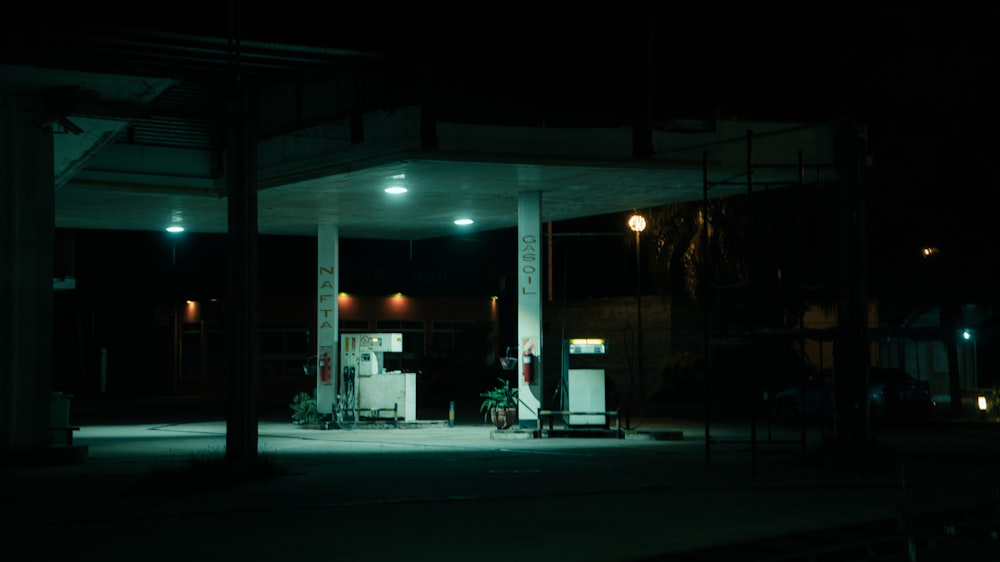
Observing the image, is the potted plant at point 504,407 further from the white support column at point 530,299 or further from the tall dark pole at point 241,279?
the tall dark pole at point 241,279

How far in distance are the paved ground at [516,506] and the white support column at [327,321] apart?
30.5 feet

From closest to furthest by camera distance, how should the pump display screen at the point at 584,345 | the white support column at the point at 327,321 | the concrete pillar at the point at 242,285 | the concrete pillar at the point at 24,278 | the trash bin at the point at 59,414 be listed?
the concrete pillar at the point at 242,285
the concrete pillar at the point at 24,278
the trash bin at the point at 59,414
the pump display screen at the point at 584,345
the white support column at the point at 327,321

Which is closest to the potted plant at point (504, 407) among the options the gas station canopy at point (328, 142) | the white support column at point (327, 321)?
the gas station canopy at point (328, 142)

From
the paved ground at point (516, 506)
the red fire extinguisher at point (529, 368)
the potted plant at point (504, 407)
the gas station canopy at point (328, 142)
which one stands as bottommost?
the paved ground at point (516, 506)

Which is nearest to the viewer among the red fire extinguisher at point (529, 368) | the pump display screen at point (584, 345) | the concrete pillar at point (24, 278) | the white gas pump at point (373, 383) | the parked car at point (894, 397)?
the concrete pillar at point (24, 278)

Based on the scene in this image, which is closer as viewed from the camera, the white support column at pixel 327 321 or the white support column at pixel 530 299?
the white support column at pixel 530 299

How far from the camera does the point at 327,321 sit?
106 feet

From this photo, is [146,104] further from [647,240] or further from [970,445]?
[647,240]

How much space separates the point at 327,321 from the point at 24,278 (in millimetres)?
13894

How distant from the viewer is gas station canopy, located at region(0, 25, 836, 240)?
18641 mm

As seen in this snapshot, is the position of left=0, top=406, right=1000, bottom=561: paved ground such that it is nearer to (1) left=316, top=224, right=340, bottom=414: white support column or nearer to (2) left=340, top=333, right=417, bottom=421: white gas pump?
(2) left=340, top=333, right=417, bottom=421: white gas pump

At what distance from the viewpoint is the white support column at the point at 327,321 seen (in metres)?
31.9

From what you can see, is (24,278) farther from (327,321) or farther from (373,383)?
(327,321)

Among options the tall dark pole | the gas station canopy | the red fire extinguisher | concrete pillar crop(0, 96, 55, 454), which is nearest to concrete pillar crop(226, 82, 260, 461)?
the tall dark pole
